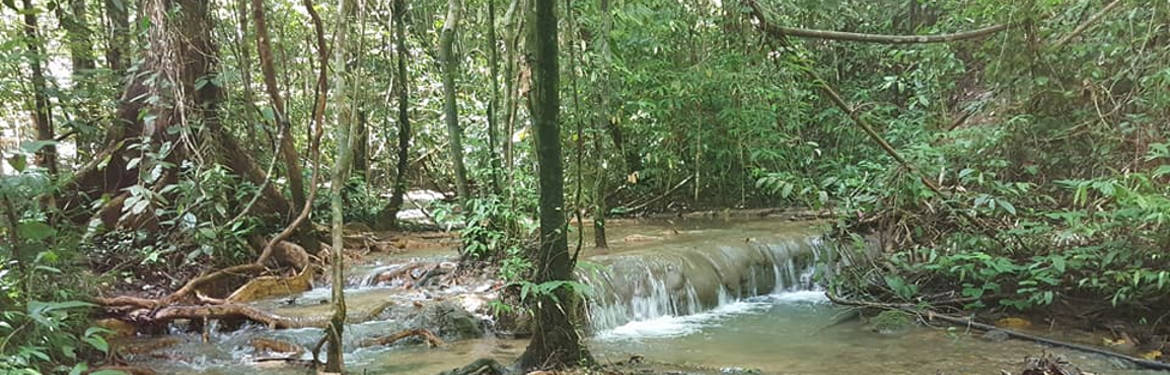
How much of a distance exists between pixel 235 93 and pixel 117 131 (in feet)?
3.77

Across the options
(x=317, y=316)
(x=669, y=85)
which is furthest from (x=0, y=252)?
(x=669, y=85)

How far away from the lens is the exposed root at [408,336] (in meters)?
5.54

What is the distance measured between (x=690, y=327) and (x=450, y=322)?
87.3 inches

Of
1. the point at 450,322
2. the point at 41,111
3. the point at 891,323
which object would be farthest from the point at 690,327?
the point at 41,111

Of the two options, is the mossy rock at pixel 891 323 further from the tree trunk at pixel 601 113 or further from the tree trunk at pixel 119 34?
the tree trunk at pixel 119 34

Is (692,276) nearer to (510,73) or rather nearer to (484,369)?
(510,73)

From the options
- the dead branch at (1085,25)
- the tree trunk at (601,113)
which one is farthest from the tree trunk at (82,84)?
the dead branch at (1085,25)

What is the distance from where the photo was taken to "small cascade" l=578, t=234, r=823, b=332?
6.75m

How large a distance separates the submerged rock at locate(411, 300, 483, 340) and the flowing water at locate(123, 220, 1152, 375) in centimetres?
10

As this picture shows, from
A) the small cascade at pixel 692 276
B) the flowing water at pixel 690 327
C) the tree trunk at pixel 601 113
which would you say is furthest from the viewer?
the small cascade at pixel 692 276

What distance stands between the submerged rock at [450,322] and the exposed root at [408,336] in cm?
13

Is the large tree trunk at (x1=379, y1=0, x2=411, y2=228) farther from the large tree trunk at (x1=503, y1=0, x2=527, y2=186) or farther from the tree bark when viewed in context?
the tree bark

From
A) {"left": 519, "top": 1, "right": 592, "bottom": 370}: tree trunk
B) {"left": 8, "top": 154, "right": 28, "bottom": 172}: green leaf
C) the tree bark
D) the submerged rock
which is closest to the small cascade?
the submerged rock

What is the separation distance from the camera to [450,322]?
5.90m
